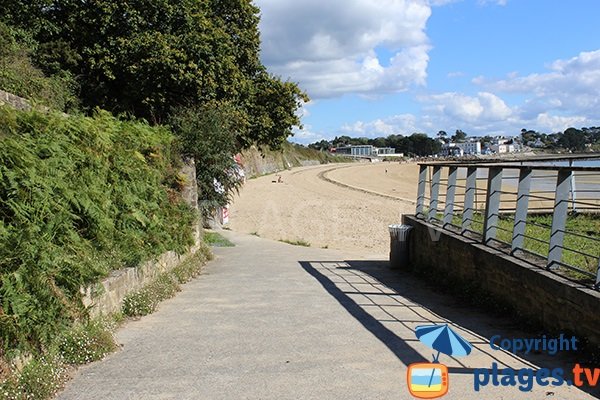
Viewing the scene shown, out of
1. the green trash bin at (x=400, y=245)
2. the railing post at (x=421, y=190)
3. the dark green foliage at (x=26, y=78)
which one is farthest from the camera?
the dark green foliage at (x=26, y=78)

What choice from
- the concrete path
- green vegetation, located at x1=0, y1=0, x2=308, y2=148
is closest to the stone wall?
the concrete path

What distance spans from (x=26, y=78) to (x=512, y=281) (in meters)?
12.3

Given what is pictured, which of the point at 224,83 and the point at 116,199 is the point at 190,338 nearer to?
the point at 116,199

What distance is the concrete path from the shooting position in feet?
15.9

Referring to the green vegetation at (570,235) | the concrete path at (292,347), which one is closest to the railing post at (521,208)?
the green vegetation at (570,235)

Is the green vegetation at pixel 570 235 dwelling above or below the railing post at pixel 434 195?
below

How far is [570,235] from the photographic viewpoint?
11.1 metres

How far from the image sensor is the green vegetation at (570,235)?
7688 mm

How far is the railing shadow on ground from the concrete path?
0.06 ft

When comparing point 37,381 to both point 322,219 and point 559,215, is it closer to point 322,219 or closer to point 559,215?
point 559,215

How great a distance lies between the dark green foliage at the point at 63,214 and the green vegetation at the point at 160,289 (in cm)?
46

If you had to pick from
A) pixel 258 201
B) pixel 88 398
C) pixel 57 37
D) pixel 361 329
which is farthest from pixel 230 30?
pixel 88 398

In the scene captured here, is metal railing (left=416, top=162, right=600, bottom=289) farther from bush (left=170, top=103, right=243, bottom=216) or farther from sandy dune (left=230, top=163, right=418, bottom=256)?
sandy dune (left=230, top=163, right=418, bottom=256)

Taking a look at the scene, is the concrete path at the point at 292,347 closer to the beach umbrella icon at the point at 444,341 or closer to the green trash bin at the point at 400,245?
the beach umbrella icon at the point at 444,341
